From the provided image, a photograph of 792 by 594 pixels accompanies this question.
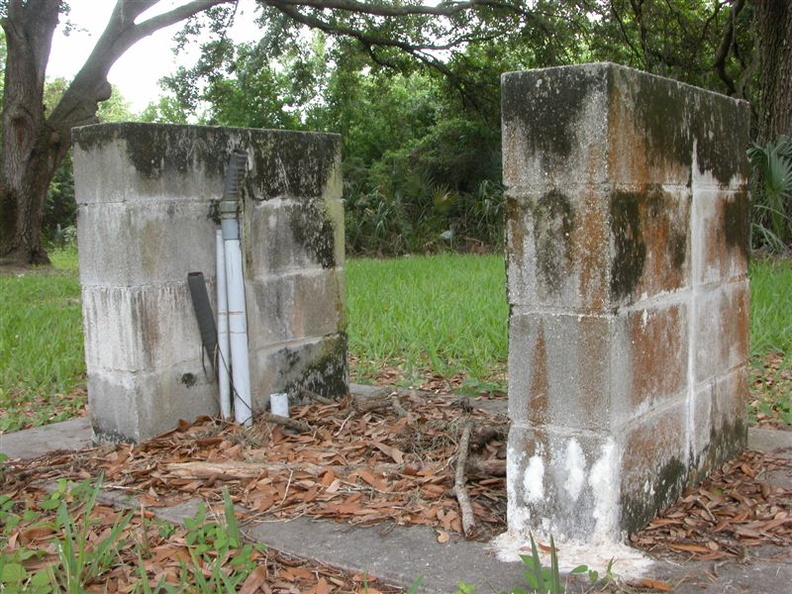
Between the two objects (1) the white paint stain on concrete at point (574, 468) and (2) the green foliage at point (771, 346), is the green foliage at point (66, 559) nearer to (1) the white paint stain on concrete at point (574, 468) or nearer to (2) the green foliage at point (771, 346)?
(1) the white paint stain on concrete at point (574, 468)

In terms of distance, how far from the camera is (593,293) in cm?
262

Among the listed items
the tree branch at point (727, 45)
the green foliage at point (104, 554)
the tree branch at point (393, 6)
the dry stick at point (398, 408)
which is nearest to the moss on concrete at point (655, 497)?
the green foliage at point (104, 554)

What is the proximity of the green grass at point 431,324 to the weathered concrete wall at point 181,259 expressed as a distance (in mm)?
1396

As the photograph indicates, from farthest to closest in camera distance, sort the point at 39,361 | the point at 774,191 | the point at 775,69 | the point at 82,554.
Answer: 1. the point at 775,69
2. the point at 774,191
3. the point at 39,361
4. the point at 82,554

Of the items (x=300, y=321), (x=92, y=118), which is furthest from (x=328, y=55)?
(x=300, y=321)

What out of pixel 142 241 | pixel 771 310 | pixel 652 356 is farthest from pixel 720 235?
pixel 771 310

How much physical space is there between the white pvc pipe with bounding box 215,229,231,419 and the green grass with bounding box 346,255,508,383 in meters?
1.70

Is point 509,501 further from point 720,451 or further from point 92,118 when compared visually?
point 92,118

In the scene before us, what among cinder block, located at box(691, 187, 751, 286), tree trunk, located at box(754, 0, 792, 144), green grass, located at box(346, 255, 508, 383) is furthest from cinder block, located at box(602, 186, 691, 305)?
tree trunk, located at box(754, 0, 792, 144)

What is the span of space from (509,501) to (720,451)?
46.7 inches

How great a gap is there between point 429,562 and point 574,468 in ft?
1.76

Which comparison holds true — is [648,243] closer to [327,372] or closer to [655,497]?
[655,497]

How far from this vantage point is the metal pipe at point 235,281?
4148mm

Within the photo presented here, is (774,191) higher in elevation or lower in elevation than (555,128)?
lower
